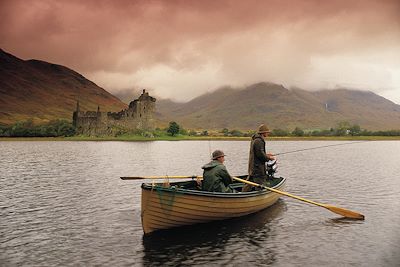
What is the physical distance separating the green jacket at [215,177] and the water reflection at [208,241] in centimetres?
157

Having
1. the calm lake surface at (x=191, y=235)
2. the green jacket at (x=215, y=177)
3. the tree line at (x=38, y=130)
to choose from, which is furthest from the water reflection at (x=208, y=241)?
the tree line at (x=38, y=130)

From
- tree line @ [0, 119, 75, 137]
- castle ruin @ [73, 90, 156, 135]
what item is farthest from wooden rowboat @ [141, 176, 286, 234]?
tree line @ [0, 119, 75, 137]

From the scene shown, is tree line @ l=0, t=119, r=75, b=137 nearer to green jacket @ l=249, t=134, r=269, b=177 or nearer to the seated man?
green jacket @ l=249, t=134, r=269, b=177

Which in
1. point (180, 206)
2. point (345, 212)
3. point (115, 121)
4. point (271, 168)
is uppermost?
point (115, 121)

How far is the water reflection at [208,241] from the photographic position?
12.0m

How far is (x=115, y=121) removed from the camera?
152 meters

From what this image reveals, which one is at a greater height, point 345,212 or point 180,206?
point 180,206

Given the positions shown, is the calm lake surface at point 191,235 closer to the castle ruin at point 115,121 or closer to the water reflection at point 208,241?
the water reflection at point 208,241

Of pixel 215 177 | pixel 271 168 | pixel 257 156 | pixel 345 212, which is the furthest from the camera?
pixel 271 168

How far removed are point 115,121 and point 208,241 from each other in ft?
469

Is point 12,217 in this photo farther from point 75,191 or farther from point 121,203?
point 75,191

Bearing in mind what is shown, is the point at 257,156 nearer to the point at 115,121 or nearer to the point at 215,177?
the point at 215,177

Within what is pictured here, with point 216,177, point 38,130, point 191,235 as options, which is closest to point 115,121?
point 38,130

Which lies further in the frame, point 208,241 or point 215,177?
point 215,177
